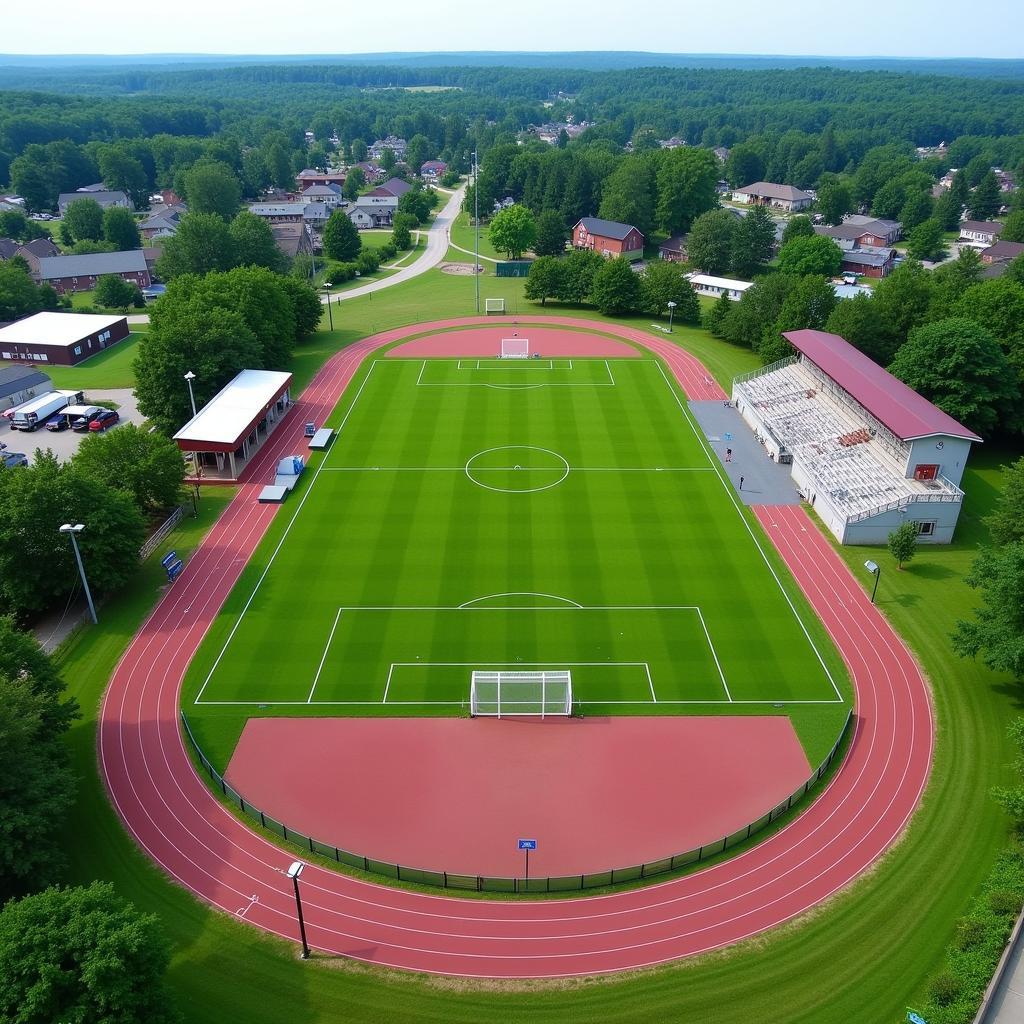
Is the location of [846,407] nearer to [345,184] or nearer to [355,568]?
[355,568]

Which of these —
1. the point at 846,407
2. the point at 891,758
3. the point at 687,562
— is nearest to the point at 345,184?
the point at 846,407

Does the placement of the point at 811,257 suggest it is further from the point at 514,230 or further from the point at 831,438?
the point at 831,438

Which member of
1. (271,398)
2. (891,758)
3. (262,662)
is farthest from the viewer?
(271,398)

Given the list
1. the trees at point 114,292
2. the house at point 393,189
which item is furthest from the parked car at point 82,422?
the house at point 393,189

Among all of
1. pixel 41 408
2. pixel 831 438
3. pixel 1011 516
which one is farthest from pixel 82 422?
pixel 1011 516

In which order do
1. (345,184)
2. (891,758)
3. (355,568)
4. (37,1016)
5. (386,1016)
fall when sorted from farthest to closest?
(345,184), (355,568), (891,758), (386,1016), (37,1016)

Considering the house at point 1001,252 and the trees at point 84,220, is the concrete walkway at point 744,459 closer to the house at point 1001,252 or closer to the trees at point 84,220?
the house at point 1001,252
